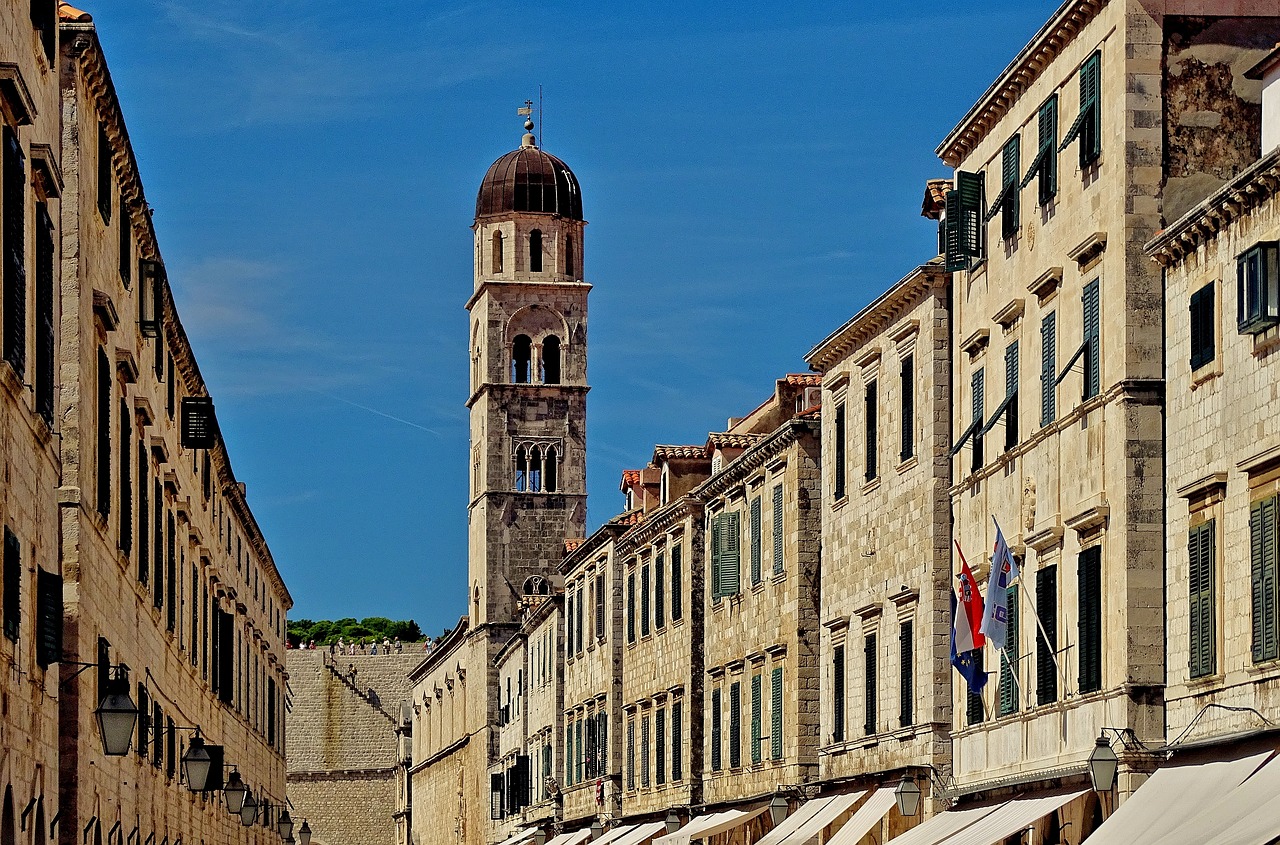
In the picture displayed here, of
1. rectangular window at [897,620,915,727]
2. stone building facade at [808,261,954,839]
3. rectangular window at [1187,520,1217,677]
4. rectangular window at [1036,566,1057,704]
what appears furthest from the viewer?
rectangular window at [897,620,915,727]

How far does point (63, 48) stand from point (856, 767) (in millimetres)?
A: 18479

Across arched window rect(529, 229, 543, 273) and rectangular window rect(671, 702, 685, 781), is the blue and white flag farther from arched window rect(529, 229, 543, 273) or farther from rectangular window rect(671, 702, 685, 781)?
arched window rect(529, 229, 543, 273)

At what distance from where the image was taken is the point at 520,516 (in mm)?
91000

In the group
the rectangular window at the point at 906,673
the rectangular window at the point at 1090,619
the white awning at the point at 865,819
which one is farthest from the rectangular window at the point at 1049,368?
the white awning at the point at 865,819

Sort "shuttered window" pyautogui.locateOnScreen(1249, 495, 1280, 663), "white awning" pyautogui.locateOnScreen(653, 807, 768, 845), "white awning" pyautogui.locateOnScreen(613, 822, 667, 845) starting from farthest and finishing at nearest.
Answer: "white awning" pyautogui.locateOnScreen(613, 822, 667, 845) → "white awning" pyautogui.locateOnScreen(653, 807, 768, 845) → "shuttered window" pyautogui.locateOnScreen(1249, 495, 1280, 663)

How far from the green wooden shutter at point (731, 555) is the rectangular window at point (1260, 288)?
23139 millimetres

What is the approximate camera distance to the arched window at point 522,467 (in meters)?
91.4

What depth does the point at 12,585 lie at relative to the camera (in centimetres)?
1958

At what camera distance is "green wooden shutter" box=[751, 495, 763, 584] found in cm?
4472

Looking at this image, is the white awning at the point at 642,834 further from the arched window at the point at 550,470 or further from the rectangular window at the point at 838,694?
the arched window at the point at 550,470

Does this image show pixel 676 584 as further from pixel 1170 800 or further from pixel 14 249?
pixel 14 249

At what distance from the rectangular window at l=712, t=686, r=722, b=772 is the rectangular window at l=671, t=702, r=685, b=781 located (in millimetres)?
2809

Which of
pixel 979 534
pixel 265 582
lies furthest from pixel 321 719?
pixel 979 534

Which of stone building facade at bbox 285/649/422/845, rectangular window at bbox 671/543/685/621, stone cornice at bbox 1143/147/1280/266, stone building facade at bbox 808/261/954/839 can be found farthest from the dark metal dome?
stone cornice at bbox 1143/147/1280/266
